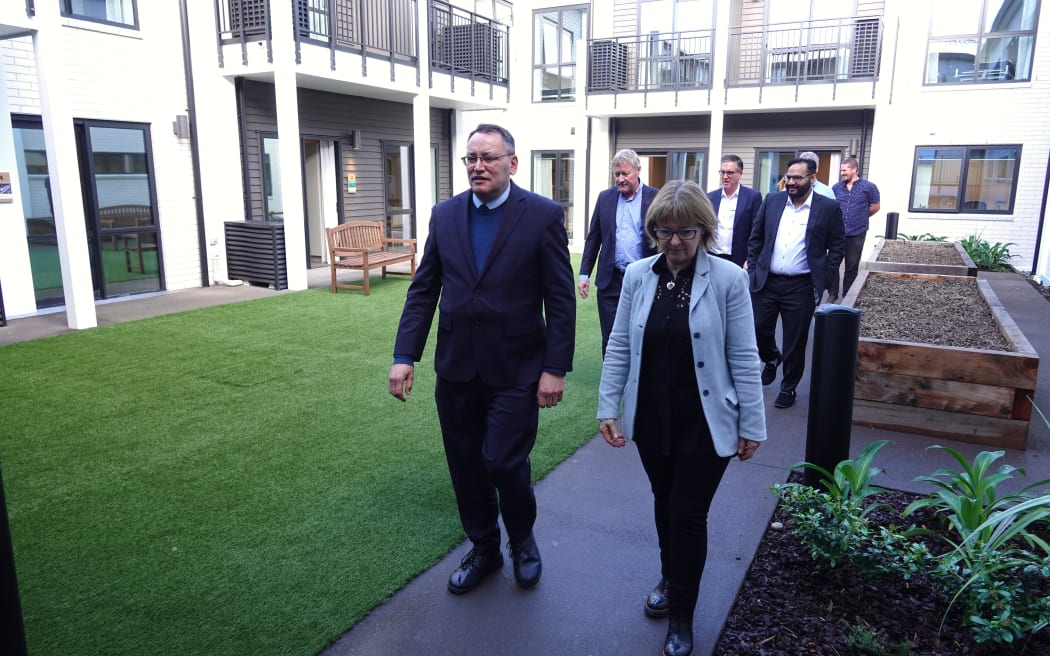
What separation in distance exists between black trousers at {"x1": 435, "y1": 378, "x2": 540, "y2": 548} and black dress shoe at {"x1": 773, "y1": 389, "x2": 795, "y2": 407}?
3.23 m

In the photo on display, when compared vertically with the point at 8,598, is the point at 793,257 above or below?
above

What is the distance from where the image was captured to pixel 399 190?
1625 cm

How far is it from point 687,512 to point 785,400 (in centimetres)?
354

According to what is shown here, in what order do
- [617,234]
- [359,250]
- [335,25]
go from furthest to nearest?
[335,25] → [359,250] → [617,234]

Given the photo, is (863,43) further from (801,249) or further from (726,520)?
(726,520)

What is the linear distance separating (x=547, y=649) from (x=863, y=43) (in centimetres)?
1611

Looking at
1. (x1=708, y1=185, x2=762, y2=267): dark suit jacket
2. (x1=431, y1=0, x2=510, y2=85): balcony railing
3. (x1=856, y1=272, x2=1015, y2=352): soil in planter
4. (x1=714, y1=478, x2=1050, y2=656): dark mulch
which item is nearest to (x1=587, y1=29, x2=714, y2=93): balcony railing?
(x1=431, y1=0, x2=510, y2=85): balcony railing

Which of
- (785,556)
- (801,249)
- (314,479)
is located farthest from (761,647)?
(801,249)

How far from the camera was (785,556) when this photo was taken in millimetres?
3320

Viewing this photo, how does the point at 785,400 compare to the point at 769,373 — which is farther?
the point at 769,373

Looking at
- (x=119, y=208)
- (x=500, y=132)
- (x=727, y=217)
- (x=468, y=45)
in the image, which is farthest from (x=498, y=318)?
(x=468, y=45)

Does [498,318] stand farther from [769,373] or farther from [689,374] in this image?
[769,373]

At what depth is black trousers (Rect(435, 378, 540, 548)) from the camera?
293 cm

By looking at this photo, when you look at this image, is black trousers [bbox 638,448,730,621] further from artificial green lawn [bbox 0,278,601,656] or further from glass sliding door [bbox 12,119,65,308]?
glass sliding door [bbox 12,119,65,308]
